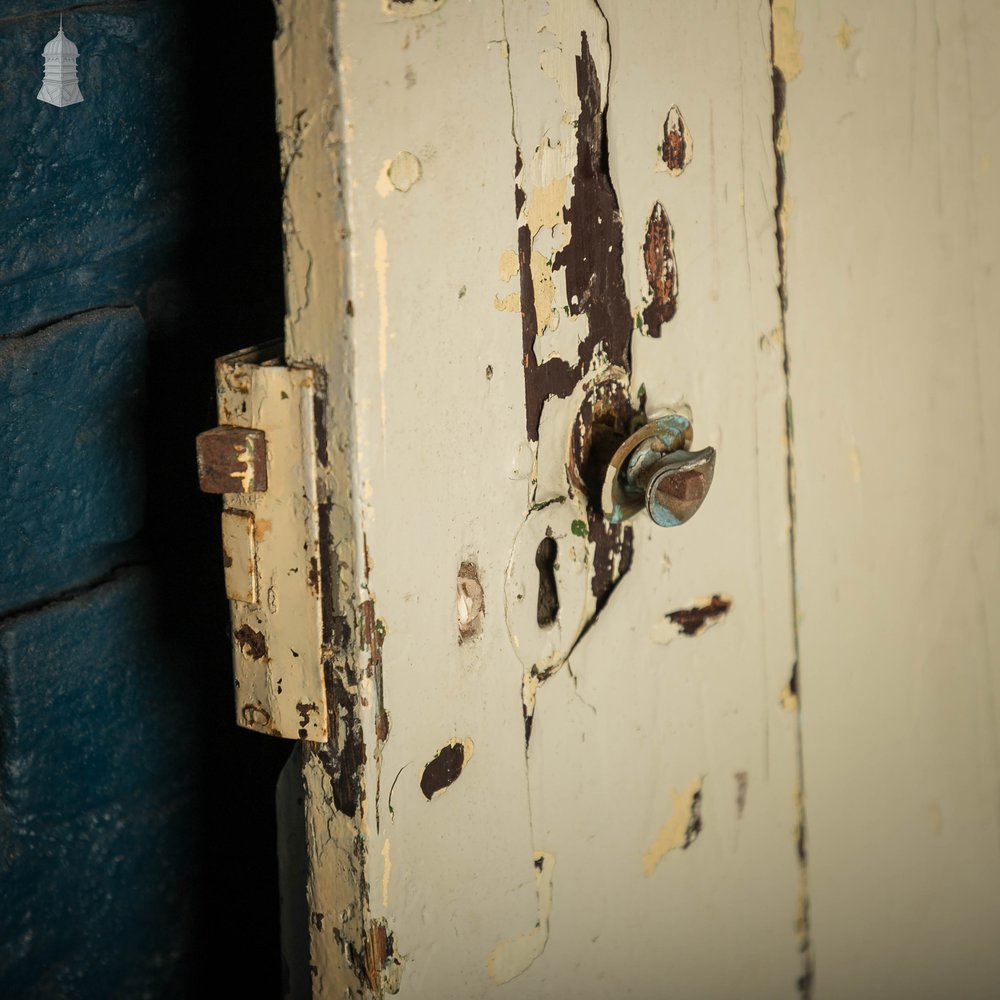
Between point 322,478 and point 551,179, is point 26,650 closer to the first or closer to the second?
point 322,478

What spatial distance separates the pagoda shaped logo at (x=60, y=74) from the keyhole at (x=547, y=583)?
17.5 inches

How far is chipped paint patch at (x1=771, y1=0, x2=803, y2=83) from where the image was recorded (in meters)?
0.78

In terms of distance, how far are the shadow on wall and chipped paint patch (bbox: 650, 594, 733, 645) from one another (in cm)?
36

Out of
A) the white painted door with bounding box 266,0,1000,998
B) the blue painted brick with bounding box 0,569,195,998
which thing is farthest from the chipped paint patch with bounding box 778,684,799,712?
the blue painted brick with bounding box 0,569,195,998

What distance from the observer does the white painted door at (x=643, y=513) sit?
594 millimetres

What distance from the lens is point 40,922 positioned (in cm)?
83

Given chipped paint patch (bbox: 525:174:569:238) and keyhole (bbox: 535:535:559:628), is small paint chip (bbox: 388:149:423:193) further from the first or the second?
keyhole (bbox: 535:535:559:628)

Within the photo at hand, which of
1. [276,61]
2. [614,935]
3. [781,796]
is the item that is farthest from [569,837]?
[276,61]

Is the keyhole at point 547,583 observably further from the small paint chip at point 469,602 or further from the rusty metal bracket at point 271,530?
the rusty metal bracket at point 271,530

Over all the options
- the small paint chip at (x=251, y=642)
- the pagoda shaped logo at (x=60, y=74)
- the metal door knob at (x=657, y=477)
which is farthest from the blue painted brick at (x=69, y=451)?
the metal door knob at (x=657, y=477)

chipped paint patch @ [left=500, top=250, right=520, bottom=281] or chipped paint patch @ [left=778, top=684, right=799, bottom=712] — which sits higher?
chipped paint patch @ [left=500, top=250, right=520, bottom=281]

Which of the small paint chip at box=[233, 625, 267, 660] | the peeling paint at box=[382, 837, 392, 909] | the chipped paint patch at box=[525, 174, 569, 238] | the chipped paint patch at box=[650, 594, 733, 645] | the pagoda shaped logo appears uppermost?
the pagoda shaped logo

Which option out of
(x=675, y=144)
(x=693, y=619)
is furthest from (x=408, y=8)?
(x=693, y=619)

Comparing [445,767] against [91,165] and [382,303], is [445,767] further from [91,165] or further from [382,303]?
[91,165]
